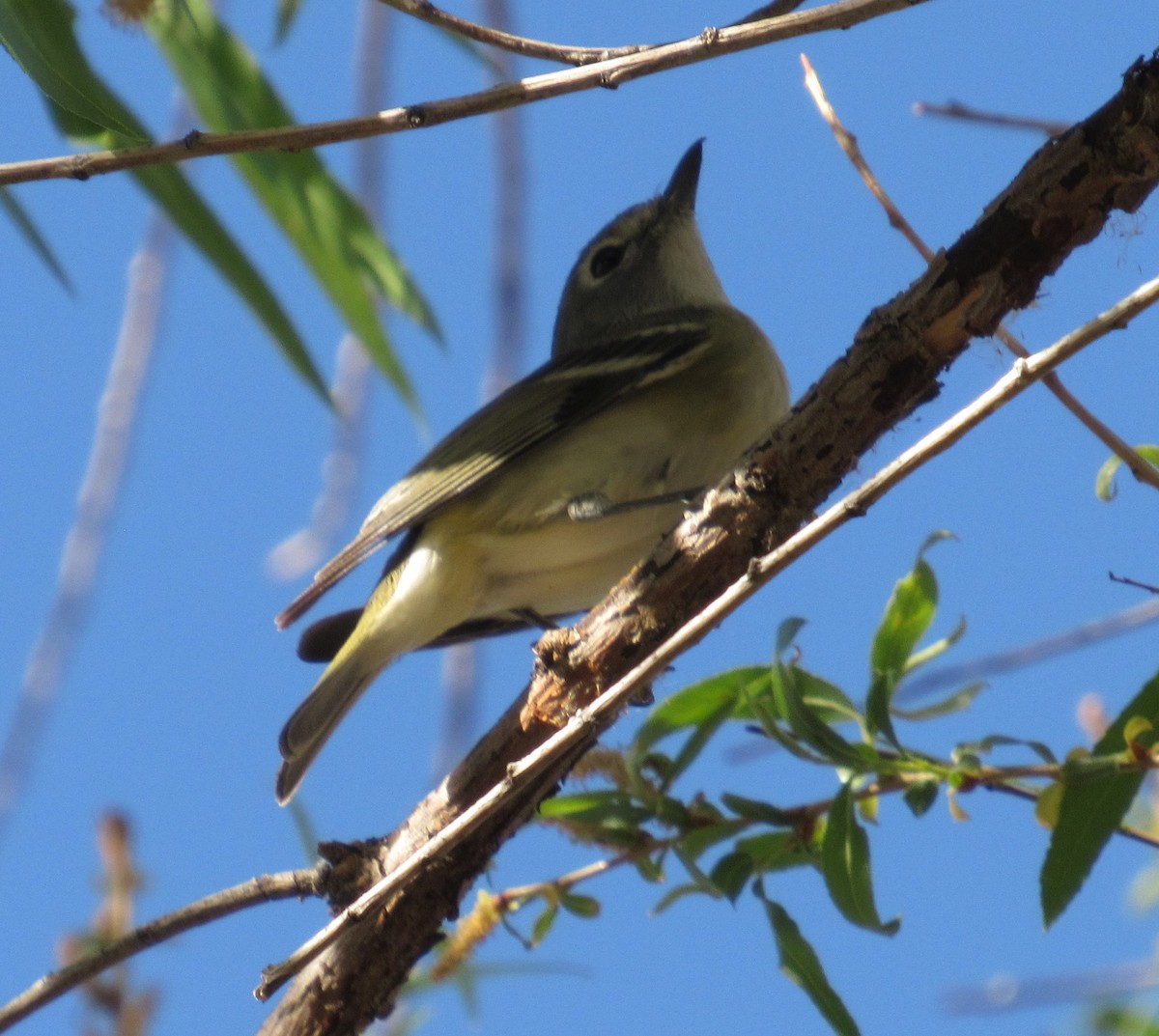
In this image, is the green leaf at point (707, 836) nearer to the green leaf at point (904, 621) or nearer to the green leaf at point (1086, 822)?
the green leaf at point (904, 621)

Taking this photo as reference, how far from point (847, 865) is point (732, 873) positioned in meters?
0.27

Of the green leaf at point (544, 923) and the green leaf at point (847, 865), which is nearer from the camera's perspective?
the green leaf at point (847, 865)

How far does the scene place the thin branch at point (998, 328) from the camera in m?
2.29

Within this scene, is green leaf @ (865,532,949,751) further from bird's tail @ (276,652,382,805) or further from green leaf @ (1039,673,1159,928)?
bird's tail @ (276,652,382,805)

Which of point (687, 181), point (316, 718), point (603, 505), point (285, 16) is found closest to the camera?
point (285, 16)

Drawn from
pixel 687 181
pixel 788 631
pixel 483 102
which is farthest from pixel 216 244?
pixel 687 181

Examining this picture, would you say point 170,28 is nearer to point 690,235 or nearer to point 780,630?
point 780,630

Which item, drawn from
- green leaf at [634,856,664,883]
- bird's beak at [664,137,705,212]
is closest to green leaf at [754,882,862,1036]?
green leaf at [634,856,664,883]

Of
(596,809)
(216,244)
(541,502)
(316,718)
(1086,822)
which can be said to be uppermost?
(216,244)

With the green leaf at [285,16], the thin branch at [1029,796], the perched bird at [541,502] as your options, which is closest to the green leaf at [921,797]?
the thin branch at [1029,796]

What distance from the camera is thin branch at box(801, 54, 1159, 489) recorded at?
2.29 metres

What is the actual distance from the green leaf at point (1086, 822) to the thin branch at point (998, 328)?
41cm

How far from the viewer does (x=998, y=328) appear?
236 cm

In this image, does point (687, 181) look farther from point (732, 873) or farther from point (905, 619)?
point (732, 873)
